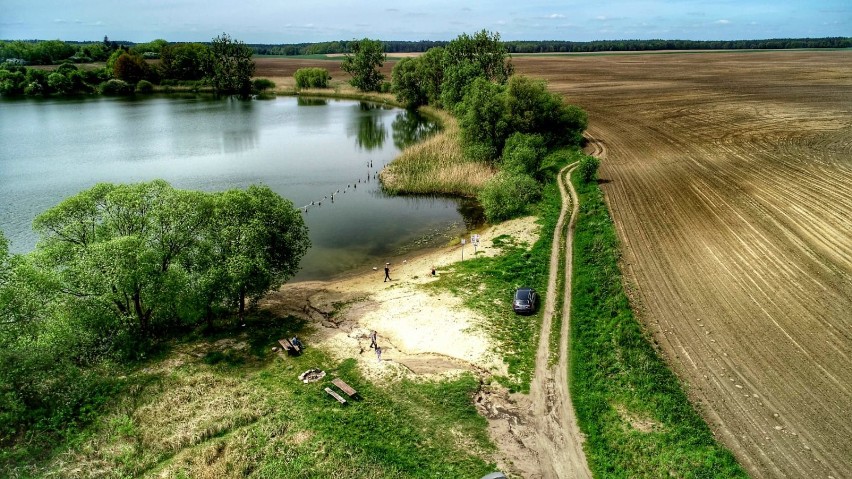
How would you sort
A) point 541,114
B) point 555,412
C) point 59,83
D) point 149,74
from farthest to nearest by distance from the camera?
point 149,74 → point 59,83 → point 541,114 → point 555,412

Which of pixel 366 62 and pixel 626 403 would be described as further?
pixel 366 62

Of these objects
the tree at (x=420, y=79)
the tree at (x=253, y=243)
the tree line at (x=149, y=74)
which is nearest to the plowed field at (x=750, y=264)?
the tree at (x=253, y=243)

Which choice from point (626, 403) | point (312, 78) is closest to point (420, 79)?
point (312, 78)

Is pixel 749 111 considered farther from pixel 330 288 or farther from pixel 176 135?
pixel 176 135

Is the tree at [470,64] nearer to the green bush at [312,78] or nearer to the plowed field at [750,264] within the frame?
the plowed field at [750,264]

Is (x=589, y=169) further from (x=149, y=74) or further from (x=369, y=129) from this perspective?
(x=149, y=74)

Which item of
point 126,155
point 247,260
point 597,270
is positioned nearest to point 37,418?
point 247,260
